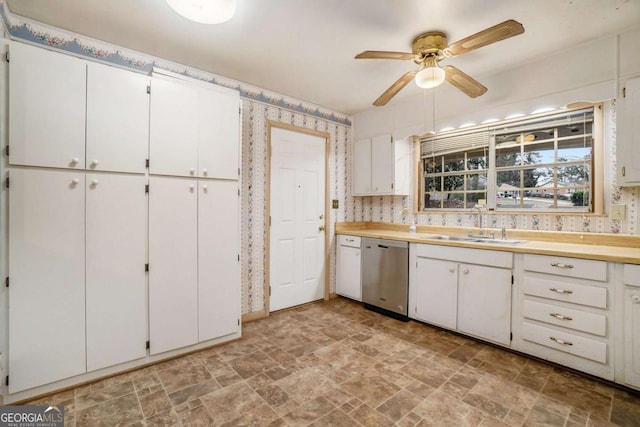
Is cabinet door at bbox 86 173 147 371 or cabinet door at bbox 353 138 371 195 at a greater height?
cabinet door at bbox 353 138 371 195

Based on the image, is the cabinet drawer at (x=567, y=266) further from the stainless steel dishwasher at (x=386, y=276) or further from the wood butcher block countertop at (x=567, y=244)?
the stainless steel dishwasher at (x=386, y=276)

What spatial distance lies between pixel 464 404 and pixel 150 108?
3.00 m

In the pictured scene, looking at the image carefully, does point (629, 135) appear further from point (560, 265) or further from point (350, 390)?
point (350, 390)

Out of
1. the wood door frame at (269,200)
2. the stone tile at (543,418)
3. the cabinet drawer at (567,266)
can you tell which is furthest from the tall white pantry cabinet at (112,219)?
the cabinet drawer at (567,266)

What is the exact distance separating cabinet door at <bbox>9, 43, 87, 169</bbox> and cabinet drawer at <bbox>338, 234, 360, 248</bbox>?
2773mm

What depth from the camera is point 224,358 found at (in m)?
2.31

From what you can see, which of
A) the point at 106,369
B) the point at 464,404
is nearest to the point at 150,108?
the point at 106,369

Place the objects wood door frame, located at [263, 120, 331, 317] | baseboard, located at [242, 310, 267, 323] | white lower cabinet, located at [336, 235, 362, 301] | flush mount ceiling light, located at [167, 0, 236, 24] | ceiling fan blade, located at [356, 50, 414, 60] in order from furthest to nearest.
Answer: white lower cabinet, located at [336, 235, 362, 301], wood door frame, located at [263, 120, 331, 317], baseboard, located at [242, 310, 267, 323], ceiling fan blade, located at [356, 50, 414, 60], flush mount ceiling light, located at [167, 0, 236, 24]

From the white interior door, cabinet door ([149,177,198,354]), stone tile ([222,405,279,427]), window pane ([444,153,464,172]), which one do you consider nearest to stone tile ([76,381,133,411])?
cabinet door ([149,177,198,354])

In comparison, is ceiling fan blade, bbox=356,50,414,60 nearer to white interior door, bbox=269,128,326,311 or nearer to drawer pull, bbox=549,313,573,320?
white interior door, bbox=269,128,326,311

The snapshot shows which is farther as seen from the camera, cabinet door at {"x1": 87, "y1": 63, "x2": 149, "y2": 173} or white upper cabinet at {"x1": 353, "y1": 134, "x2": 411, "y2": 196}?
white upper cabinet at {"x1": 353, "y1": 134, "x2": 411, "y2": 196}

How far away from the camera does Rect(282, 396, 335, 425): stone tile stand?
5.29ft

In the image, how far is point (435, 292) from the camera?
9.29ft

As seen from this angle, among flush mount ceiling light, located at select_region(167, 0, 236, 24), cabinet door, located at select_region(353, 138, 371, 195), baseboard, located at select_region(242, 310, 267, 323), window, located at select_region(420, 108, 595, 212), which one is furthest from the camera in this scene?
cabinet door, located at select_region(353, 138, 371, 195)
